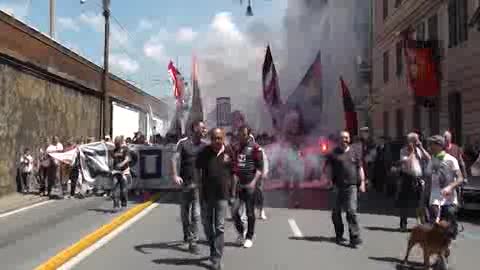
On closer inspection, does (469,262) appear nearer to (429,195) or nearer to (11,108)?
(429,195)

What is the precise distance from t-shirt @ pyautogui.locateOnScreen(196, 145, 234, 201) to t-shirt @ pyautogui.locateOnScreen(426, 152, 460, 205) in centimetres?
239

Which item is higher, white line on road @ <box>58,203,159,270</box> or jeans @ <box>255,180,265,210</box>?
jeans @ <box>255,180,265,210</box>

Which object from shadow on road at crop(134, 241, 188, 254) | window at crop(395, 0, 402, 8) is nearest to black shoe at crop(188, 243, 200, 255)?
shadow on road at crop(134, 241, 188, 254)

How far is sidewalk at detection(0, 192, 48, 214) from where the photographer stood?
1565cm

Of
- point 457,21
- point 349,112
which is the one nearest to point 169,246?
point 349,112

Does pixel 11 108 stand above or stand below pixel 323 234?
above

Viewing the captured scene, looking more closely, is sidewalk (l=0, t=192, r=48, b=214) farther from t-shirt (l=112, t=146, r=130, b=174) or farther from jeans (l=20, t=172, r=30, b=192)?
t-shirt (l=112, t=146, r=130, b=174)

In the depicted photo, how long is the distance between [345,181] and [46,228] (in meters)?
5.17

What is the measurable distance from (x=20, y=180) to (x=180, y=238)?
10958mm

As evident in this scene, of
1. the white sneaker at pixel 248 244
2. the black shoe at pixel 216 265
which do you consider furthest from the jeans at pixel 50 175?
the black shoe at pixel 216 265

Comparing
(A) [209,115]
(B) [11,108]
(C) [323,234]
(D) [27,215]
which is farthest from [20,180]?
(C) [323,234]

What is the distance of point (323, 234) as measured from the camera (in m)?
10.5

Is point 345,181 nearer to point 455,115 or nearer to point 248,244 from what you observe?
point 248,244

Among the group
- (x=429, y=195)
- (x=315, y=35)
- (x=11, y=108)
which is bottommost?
(x=429, y=195)
